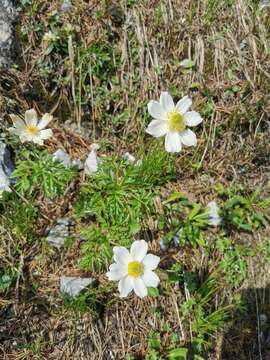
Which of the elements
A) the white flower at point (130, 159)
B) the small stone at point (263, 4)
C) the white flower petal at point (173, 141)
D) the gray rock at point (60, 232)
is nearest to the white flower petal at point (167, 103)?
the white flower petal at point (173, 141)

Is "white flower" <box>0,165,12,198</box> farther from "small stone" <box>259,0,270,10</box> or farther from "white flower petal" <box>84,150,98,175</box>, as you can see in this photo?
"small stone" <box>259,0,270,10</box>

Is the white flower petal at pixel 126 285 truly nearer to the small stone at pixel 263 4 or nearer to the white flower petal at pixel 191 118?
the white flower petal at pixel 191 118

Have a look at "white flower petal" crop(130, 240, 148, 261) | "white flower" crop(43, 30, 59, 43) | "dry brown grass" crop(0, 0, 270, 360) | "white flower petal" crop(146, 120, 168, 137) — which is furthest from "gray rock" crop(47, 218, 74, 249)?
"white flower" crop(43, 30, 59, 43)

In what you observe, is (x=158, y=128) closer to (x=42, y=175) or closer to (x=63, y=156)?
(x=42, y=175)

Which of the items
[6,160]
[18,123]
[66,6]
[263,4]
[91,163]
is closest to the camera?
[18,123]

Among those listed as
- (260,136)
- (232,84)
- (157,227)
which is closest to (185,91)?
(232,84)

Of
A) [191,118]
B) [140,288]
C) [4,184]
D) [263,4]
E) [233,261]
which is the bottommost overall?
[140,288]

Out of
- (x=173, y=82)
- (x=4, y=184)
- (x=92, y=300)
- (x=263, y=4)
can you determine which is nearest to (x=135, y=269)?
(x=92, y=300)

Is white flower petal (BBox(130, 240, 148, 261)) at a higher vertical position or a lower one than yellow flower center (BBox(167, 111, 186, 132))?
lower
